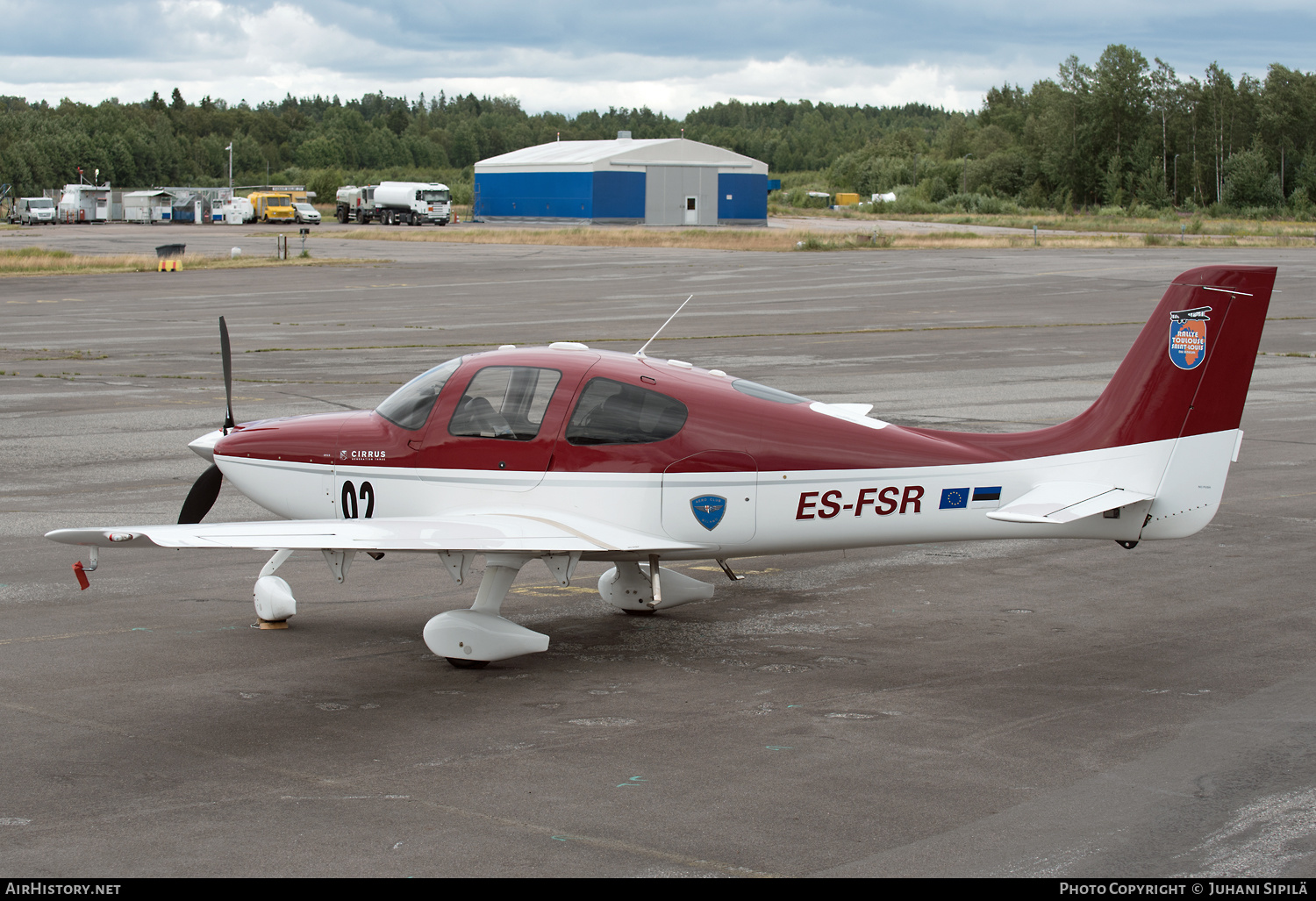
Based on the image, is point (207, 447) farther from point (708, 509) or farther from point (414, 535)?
point (708, 509)

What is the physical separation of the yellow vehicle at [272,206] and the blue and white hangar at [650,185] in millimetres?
20554

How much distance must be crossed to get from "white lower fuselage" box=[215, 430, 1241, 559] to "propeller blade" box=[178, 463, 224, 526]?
5.49ft

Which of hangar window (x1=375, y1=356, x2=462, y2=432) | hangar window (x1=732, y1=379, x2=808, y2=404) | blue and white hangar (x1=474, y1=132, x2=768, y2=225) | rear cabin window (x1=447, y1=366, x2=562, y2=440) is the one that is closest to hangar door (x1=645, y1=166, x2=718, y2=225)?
blue and white hangar (x1=474, y1=132, x2=768, y2=225)

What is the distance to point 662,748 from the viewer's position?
25.2 feet

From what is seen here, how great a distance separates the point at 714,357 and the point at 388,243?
53178mm

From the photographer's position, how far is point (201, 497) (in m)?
10.4

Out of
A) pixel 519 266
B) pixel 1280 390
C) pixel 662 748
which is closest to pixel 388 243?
pixel 519 266

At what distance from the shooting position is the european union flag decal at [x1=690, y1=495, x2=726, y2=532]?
369 inches

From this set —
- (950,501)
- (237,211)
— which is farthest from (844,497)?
(237,211)

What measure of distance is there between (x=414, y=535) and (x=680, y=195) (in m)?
91.8

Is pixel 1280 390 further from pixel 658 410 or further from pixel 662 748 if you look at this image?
pixel 662 748

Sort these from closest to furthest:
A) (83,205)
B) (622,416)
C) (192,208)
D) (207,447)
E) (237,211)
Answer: (622,416), (207,447), (237,211), (192,208), (83,205)

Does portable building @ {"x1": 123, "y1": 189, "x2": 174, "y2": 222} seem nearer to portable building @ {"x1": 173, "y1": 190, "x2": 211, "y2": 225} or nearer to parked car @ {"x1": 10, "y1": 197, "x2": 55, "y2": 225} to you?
A: portable building @ {"x1": 173, "y1": 190, "x2": 211, "y2": 225}

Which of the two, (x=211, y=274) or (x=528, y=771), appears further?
(x=211, y=274)
